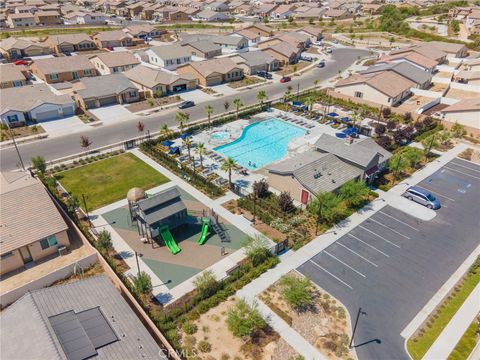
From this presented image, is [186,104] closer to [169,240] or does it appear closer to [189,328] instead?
[169,240]

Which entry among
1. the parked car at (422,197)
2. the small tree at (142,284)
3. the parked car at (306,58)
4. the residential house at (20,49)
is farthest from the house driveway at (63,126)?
the parked car at (306,58)

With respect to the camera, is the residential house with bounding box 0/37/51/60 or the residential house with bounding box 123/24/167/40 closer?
the residential house with bounding box 0/37/51/60

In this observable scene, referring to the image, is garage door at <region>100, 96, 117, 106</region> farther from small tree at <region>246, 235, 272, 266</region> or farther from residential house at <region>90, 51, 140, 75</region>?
small tree at <region>246, 235, 272, 266</region>

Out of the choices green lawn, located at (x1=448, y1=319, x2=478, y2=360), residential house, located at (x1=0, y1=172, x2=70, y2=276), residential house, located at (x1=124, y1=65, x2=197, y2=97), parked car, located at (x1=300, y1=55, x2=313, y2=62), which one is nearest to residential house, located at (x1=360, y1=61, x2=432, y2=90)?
parked car, located at (x1=300, y1=55, x2=313, y2=62)

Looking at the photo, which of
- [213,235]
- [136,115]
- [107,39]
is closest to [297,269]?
[213,235]

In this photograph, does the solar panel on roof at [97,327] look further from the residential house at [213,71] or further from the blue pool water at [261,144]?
the residential house at [213,71]

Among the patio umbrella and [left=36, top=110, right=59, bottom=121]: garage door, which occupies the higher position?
[left=36, top=110, right=59, bottom=121]: garage door

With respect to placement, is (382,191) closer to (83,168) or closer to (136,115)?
(83,168)

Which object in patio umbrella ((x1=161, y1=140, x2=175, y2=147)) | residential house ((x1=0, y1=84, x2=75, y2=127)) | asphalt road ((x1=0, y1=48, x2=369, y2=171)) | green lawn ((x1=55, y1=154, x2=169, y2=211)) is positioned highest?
residential house ((x1=0, y1=84, x2=75, y2=127))
